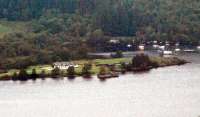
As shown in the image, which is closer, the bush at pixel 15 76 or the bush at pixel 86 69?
the bush at pixel 15 76

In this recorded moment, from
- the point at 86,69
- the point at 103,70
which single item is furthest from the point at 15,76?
the point at 103,70

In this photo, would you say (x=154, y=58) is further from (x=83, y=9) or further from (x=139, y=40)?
(x=83, y=9)

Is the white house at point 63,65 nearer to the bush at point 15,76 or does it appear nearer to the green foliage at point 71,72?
the green foliage at point 71,72

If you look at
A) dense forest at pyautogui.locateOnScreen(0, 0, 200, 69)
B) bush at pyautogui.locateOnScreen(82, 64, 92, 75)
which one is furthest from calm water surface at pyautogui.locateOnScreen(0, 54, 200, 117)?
dense forest at pyautogui.locateOnScreen(0, 0, 200, 69)

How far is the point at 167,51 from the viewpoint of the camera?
52125 millimetres

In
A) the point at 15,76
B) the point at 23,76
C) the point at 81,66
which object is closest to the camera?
the point at 23,76

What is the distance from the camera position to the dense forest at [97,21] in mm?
56500

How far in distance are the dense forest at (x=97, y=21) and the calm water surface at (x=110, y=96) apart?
1269 cm

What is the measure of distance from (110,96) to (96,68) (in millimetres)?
9375

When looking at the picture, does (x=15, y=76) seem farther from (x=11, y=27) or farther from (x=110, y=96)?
(x=11, y=27)

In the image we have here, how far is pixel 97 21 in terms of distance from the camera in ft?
213

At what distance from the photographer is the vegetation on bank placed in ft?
139

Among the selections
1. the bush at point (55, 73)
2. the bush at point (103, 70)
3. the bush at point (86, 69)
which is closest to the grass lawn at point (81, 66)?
the bush at point (86, 69)

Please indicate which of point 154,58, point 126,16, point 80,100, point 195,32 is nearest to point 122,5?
point 126,16
